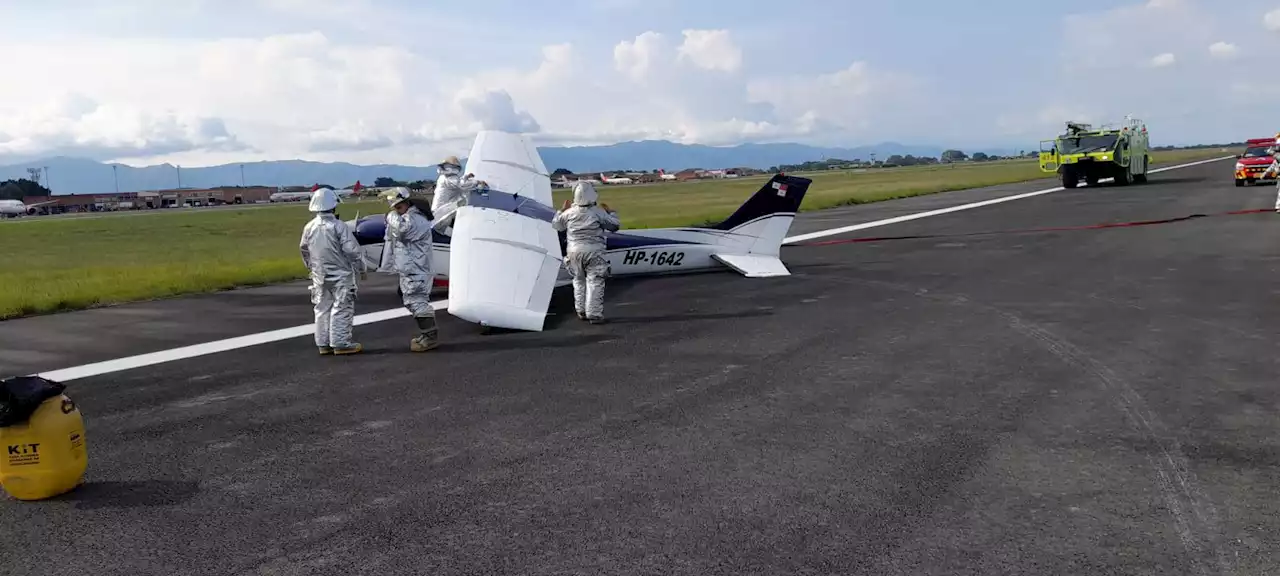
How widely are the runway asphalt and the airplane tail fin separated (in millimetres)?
4252

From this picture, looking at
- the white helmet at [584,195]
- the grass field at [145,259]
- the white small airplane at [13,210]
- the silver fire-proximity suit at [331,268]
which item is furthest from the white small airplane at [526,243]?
the white small airplane at [13,210]

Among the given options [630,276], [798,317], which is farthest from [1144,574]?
[630,276]

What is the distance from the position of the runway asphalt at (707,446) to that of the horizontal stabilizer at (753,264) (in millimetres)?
3260

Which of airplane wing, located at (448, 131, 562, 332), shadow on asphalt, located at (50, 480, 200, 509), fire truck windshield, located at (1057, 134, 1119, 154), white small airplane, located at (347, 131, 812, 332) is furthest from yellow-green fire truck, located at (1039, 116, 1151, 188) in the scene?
shadow on asphalt, located at (50, 480, 200, 509)

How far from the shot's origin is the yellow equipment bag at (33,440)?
5.42 metres

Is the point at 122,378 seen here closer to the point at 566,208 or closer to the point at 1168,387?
the point at 566,208

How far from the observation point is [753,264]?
16.2 meters

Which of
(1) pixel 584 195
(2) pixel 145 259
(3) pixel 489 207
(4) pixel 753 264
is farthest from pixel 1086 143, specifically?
(2) pixel 145 259

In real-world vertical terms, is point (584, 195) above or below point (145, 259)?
above

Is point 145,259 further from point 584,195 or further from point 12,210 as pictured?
point 12,210

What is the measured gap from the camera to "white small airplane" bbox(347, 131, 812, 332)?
10.5 m

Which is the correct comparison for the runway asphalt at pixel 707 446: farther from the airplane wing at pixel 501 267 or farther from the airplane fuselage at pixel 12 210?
the airplane fuselage at pixel 12 210

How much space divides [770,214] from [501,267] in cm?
739

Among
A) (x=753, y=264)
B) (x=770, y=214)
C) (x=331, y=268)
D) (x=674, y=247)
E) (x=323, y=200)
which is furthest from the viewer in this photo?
(x=674, y=247)
